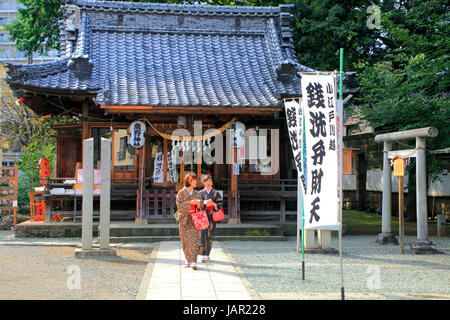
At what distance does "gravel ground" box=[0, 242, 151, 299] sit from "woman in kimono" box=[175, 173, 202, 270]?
3.31 feet

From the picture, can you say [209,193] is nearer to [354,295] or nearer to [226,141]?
[354,295]

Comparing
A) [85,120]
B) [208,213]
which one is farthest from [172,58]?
[208,213]

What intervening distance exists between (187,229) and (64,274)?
2.48 meters

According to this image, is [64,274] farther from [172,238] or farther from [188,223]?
[172,238]

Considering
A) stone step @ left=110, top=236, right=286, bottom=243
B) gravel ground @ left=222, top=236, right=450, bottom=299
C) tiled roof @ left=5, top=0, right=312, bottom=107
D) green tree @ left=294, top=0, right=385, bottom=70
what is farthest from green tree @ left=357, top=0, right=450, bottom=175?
stone step @ left=110, top=236, right=286, bottom=243

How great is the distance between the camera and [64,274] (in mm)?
9469

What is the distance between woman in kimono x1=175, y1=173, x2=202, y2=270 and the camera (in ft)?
31.7

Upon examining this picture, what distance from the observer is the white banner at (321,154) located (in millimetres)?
7922

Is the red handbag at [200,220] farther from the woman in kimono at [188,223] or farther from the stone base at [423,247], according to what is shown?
the stone base at [423,247]

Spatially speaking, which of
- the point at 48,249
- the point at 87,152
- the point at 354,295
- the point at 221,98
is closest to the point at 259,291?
the point at 354,295

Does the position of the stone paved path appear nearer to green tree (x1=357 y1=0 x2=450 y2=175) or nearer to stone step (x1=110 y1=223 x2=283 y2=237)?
stone step (x1=110 y1=223 x2=283 y2=237)

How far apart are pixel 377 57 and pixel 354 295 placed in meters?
14.6

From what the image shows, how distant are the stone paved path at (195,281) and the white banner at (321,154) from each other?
1650 millimetres

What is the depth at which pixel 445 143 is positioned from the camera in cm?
1438
